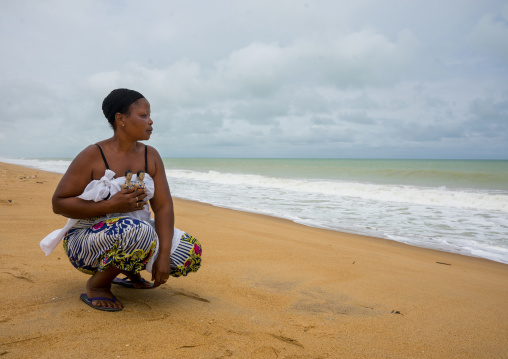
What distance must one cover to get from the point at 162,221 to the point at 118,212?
0.31 metres

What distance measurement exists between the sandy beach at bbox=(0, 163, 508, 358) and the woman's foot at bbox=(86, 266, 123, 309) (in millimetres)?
88

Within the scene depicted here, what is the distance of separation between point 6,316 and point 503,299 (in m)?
3.96

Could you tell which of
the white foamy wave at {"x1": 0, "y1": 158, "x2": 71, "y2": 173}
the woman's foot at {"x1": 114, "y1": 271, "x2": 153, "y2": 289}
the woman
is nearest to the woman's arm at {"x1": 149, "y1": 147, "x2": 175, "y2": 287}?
the woman

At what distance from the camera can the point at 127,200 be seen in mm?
2217

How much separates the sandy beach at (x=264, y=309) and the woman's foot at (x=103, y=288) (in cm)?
9

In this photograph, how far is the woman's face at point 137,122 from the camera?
239cm

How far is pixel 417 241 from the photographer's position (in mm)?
6316

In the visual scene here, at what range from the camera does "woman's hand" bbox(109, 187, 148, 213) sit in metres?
2.20

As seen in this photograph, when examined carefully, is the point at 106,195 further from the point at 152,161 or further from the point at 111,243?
the point at 152,161

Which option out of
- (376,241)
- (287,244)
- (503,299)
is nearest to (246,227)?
(287,244)

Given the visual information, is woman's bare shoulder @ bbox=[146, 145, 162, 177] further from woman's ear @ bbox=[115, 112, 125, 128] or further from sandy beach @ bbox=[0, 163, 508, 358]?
sandy beach @ bbox=[0, 163, 508, 358]

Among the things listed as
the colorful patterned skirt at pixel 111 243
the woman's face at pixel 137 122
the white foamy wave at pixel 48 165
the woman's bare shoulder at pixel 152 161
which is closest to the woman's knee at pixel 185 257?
the colorful patterned skirt at pixel 111 243

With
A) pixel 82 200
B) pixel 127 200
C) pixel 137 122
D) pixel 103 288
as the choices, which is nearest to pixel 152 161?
pixel 137 122

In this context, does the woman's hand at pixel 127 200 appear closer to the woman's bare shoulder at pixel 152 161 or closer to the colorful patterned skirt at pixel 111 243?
the colorful patterned skirt at pixel 111 243
